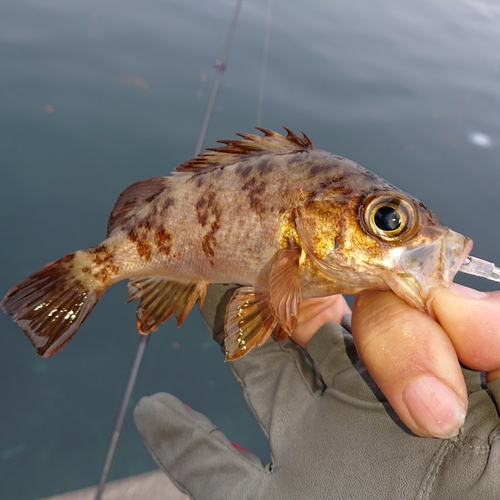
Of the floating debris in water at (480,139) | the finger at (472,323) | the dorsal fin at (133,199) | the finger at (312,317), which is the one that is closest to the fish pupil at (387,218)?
the finger at (472,323)

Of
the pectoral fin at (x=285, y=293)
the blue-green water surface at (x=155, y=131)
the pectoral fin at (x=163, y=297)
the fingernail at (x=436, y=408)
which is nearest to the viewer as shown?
the fingernail at (x=436, y=408)

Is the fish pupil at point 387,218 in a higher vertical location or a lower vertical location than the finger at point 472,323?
higher

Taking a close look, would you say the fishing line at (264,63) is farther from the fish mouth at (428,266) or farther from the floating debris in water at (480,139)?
the fish mouth at (428,266)

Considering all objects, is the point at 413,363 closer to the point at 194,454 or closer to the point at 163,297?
the point at 163,297

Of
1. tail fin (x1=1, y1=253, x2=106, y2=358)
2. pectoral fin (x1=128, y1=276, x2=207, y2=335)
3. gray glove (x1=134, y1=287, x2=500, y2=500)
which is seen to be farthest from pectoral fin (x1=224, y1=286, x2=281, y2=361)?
tail fin (x1=1, y1=253, x2=106, y2=358)

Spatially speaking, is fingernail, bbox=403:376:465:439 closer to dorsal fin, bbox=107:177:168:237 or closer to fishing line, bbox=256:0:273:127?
dorsal fin, bbox=107:177:168:237

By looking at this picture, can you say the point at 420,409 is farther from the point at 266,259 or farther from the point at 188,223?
the point at 188,223

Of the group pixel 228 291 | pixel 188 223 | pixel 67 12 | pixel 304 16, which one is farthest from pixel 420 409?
pixel 304 16

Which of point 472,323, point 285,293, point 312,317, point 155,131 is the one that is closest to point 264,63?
point 155,131
